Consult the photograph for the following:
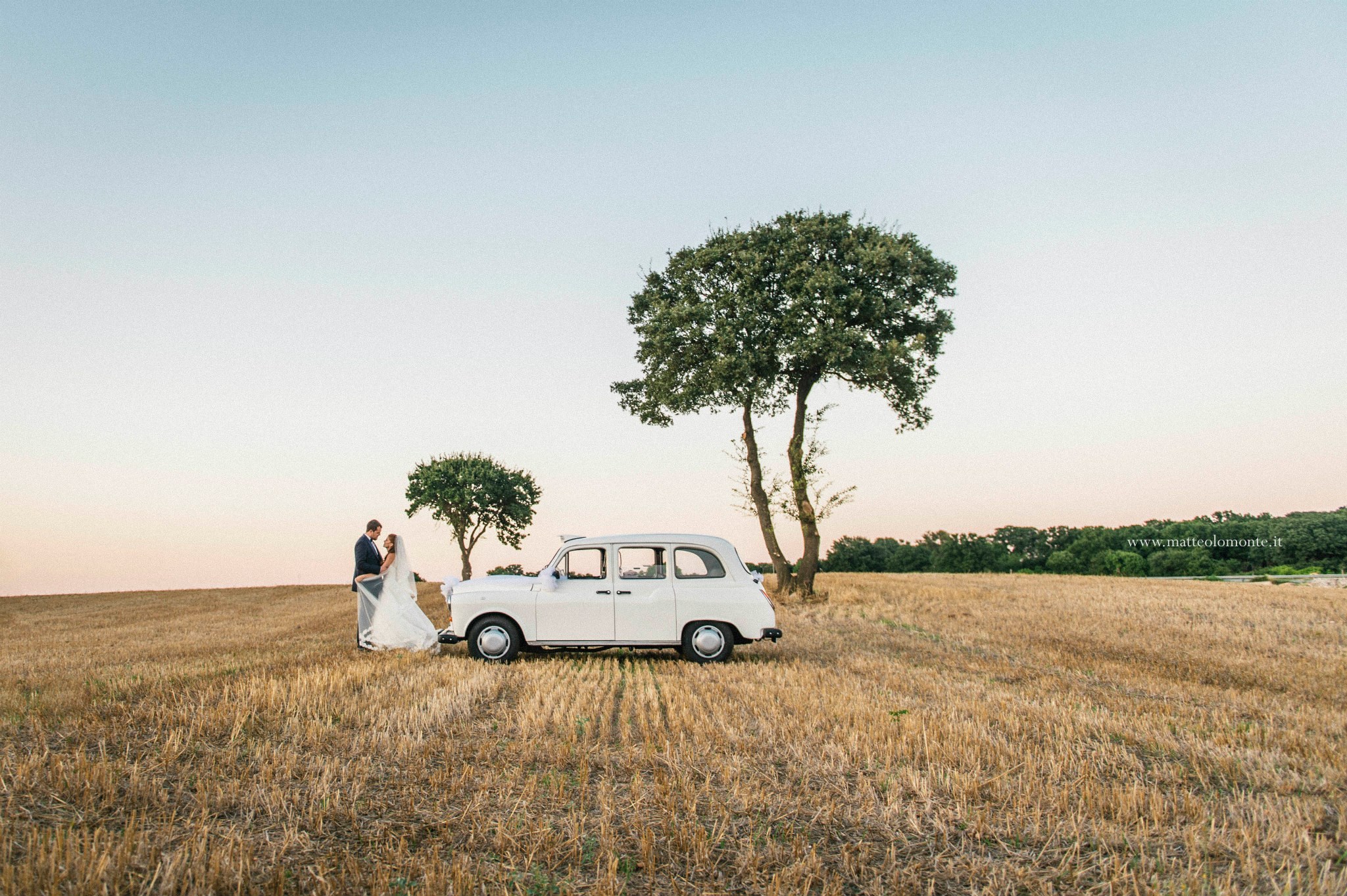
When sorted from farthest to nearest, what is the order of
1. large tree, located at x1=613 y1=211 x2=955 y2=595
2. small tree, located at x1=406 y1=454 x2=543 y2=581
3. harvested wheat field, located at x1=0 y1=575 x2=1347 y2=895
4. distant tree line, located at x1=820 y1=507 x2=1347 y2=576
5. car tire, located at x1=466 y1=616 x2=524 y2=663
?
distant tree line, located at x1=820 y1=507 x2=1347 y2=576
small tree, located at x1=406 y1=454 x2=543 y2=581
large tree, located at x1=613 y1=211 x2=955 y2=595
car tire, located at x1=466 y1=616 x2=524 y2=663
harvested wheat field, located at x1=0 y1=575 x2=1347 y2=895

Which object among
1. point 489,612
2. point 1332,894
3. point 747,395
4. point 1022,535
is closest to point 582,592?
point 489,612

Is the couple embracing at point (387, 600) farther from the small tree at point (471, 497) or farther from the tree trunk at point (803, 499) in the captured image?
the small tree at point (471, 497)

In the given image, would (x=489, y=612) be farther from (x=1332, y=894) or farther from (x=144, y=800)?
(x=1332, y=894)

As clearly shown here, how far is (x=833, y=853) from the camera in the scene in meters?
4.52

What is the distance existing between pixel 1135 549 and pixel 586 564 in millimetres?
110439

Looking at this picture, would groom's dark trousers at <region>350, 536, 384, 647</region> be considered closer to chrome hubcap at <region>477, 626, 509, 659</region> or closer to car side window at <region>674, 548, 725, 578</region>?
chrome hubcap at <region>477, 626, 509, 659</region>

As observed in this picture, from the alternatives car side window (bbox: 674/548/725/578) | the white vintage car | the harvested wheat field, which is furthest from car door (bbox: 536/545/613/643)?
car side window (bbox: 674/548/725/578)

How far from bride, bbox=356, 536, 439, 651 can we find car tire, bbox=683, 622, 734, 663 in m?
4.64

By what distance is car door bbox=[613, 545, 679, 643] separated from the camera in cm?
1291

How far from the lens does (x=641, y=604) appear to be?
13.0m

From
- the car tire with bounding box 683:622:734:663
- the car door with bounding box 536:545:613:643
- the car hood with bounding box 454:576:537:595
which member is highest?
the car hood with bounding box 454:576:537:595

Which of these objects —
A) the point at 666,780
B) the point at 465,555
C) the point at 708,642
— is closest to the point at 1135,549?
the point at 465,555

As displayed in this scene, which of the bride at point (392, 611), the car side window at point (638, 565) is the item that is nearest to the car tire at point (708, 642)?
the car side window at point (638, 565)

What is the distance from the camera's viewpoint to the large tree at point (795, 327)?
25812mm
